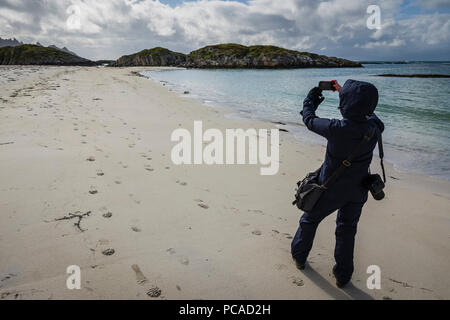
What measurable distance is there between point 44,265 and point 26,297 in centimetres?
49

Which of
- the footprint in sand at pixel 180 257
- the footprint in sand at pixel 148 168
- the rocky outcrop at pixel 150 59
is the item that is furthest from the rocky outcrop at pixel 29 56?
the footprint in sand at pixel 180 257

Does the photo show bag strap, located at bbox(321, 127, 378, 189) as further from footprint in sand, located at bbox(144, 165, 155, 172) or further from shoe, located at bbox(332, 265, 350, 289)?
footprint in sand, located at bbox(144, 165, 155, 172)

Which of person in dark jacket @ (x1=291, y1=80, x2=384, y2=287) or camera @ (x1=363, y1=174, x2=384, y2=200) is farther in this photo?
camera @ (x1=363, y1=174, x2=384, y2=200)

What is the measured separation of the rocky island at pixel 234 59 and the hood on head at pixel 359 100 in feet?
431

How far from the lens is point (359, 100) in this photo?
2523mm

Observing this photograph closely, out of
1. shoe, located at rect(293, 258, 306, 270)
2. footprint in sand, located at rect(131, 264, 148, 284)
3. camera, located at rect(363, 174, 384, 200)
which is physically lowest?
shoe, located at rect(293, 258, 306, 270)

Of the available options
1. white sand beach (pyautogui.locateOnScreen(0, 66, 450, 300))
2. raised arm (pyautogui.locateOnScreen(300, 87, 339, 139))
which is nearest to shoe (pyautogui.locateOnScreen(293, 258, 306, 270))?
white sand beach (pyautogui.locateOnScreen(0, 66, 450, 300))

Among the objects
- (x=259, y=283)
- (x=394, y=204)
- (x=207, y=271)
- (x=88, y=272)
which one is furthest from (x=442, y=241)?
(x=88, y=272)

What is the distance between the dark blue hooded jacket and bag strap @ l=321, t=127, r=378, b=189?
0.04 metres

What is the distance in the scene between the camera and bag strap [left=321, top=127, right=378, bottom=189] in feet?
8.56

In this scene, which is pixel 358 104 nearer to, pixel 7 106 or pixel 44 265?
pixel 44 265

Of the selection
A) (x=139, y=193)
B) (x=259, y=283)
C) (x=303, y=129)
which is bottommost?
(x=259, y=283)

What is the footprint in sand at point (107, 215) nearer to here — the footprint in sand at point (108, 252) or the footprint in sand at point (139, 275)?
the footprint in sand at point (108, 252)

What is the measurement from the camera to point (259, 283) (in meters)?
3.14
